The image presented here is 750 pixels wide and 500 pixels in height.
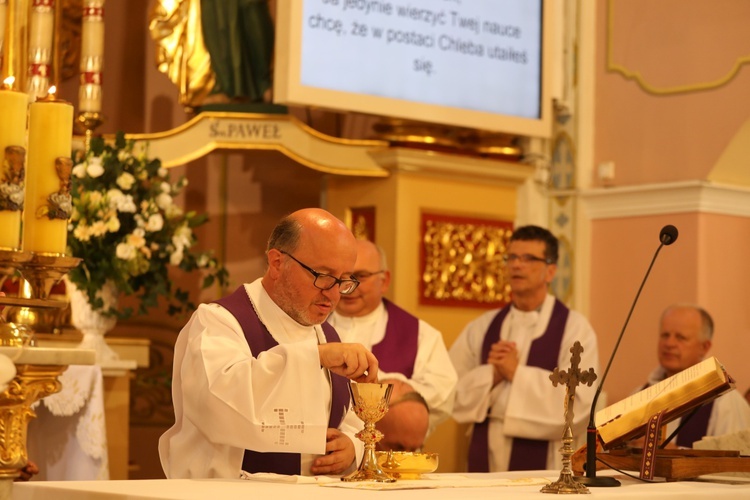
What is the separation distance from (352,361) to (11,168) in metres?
1.18

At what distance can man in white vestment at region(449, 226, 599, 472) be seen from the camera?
5902mm

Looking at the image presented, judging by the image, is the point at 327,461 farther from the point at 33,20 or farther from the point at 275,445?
the point at 33,20

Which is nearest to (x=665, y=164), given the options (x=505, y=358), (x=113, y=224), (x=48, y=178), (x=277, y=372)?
(x=505, y=358)

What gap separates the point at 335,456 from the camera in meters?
3.53

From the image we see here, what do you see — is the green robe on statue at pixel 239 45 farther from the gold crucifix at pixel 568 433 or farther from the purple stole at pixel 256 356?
the gold crucifix at pixel 568 433

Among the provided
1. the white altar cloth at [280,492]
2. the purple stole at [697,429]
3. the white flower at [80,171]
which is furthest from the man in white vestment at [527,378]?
the white altar cloth at [280,492]

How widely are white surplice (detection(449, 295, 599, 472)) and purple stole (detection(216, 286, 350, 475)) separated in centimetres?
218

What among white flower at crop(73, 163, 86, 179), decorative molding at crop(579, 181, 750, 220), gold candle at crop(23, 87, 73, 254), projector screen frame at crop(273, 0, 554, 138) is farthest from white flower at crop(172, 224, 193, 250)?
gold candle at crop(23, 87, 73, 254)

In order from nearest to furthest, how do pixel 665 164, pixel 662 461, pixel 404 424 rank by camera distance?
pixel 662 461, pixel 404 424, pixel 665 164

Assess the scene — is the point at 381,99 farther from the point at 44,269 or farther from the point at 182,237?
the point at 44,269

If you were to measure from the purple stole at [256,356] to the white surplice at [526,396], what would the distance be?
2.18 meters

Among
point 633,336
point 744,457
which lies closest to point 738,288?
point 633,336

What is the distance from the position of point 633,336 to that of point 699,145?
131 centimetres

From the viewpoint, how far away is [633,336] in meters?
8.14
